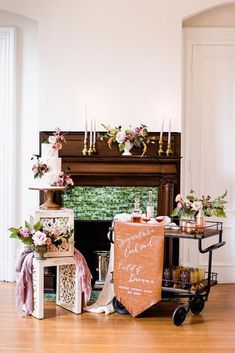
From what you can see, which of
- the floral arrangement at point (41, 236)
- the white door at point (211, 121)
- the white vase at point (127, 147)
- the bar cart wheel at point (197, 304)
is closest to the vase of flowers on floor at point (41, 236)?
the floral arrangement at point (41, 236)

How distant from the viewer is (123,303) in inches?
202

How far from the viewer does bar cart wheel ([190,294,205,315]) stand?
200 inches

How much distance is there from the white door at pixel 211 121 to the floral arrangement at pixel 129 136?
2.06ft

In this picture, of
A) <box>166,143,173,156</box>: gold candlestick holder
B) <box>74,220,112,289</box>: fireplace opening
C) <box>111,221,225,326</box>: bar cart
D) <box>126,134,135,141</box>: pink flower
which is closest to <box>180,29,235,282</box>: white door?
<box>166,143,173,156</box>: gold candlestick holder

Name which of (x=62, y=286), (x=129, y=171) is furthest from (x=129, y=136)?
(x=62, y=286)

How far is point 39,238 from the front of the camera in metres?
5.03

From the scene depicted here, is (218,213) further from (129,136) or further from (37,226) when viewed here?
(37,226)

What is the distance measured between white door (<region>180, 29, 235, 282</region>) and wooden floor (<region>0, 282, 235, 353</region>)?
4.50 ft

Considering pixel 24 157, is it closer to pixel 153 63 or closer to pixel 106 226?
pixel 106 226

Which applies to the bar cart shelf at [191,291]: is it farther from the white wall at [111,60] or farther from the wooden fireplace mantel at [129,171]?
the white wall at [111,60]

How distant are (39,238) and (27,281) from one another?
406 millimetres

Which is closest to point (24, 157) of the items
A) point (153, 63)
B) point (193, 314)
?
point (153, 63)

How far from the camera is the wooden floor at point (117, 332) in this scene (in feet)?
14.2

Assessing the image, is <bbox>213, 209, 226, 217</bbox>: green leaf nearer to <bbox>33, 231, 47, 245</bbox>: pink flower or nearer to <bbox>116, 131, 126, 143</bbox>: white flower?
<bbox>116, 131, 126, 143</bbox>: white flower
